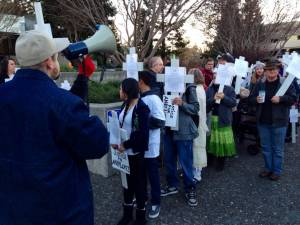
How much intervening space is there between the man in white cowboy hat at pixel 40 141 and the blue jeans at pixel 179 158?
255 centimetres

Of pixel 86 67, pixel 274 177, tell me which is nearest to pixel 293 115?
pixel 274 177

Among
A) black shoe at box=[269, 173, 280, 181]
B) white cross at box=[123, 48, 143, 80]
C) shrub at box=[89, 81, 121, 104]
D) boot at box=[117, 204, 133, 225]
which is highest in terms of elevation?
white cross at box=[123, 48, 143, 80]

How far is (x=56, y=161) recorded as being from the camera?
1.76 m

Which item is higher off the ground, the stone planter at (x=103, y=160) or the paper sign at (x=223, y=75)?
the paper sign at (x=223, y=75)

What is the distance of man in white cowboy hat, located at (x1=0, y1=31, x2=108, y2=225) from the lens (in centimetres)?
173

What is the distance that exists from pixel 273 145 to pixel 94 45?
3.57 metres

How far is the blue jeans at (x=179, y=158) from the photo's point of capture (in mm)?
4279

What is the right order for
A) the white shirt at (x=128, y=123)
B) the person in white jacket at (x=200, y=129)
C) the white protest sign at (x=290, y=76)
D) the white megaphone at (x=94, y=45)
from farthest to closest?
the white protest sign at (x=290, y=76), the person in white jacket at (x=200, y=129), the white shirt at (x=128, y=123), the white megaphone at (x=94, y=45)

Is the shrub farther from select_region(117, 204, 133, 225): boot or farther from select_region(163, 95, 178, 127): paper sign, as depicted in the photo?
select_region(117, 204, 133, 225): boot

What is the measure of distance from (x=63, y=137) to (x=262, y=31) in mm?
23830

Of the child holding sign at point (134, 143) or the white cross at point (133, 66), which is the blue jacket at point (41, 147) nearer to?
the child holding sign at point (134, 143)

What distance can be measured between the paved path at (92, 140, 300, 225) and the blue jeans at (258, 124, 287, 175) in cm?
25

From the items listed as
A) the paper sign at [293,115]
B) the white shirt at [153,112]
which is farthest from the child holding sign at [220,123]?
the paper sign at [293,115]

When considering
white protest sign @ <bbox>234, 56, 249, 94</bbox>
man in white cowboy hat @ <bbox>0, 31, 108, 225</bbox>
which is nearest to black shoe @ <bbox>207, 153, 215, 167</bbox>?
white protest sign @ <bbox>234, 56, 249, 94</bbox>
